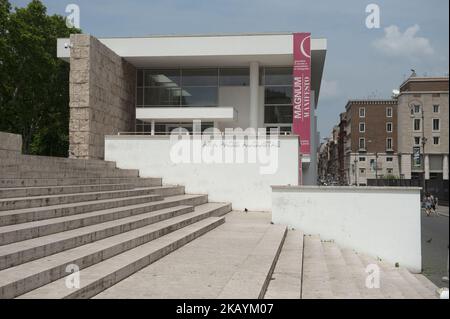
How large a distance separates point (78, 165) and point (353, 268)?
9.66 m

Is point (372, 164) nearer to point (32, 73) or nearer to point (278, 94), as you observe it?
point (278, 94)

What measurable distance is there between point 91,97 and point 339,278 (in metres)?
16.3

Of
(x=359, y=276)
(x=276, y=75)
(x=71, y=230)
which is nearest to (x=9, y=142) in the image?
(x=71, y=230)

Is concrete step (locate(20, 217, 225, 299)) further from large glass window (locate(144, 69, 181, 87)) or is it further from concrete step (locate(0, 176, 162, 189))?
large glass window (locate(144, 69, 181, 87))

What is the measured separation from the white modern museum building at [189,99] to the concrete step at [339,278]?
7.61 meters

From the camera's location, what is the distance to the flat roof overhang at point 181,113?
2783cm

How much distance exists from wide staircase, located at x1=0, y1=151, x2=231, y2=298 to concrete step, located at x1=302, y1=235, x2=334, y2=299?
2532mm

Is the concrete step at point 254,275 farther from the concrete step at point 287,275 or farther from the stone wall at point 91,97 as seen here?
the stone wall at point 91,97

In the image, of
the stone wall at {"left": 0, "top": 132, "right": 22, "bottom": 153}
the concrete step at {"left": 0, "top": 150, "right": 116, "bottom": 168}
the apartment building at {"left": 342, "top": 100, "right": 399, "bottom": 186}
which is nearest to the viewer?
the concrete step at {"left": 0, "top": 150, "right": 116, "bottom": 168}

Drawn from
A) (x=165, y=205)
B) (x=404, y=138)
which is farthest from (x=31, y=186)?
(x=404, y=138)

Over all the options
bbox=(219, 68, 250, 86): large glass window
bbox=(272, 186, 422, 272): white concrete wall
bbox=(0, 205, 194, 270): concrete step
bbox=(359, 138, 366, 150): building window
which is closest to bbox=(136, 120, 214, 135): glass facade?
bbox=(219, 68, 250, 86): large glass window

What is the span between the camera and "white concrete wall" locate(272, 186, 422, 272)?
14.2 m

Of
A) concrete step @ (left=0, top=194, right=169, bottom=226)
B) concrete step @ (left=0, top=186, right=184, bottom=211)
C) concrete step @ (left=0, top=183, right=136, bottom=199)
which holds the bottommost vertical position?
concrete step @ (left=0, top=194, right=169, bottom=226)

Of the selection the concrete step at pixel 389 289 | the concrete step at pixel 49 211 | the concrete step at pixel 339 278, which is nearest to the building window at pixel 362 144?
the concrete step at pixel 389 289
